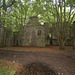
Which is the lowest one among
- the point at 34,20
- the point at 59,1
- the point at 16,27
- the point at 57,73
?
the point at 57,73

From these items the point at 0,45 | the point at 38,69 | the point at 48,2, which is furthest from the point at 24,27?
the point at 38,69

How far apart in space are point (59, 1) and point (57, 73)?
40.3 ft

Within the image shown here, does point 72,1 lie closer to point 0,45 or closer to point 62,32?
point 62,32

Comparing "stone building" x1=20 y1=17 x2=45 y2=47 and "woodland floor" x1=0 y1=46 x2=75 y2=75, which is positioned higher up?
"stone building" x1=20 y1=17 x2=45 y2=47

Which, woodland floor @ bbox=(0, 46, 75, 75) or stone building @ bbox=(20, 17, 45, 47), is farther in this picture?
stone building @ bbox=(20, 17, 45, 47)

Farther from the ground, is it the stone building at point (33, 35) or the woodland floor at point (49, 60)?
the stone building at point (33, 35)

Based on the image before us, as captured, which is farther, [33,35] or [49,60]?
[33,35]

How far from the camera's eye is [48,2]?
480 inches

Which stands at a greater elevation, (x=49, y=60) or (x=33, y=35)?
(x=33, y=35)

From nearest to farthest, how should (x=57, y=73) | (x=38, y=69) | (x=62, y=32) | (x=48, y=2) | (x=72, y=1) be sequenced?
(x=57, y=73)
(x=38, y=69)
(x=72, y=1)
(x=48, y=2)
(x=62, y=32)

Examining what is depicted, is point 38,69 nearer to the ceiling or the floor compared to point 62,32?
nearer to the floor

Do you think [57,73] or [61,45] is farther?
[61,45]

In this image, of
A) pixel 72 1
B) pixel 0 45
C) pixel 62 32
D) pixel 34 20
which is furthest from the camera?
pixel 34 20

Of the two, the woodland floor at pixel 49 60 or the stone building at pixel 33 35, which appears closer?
the woodland floor at pixel 49 60
